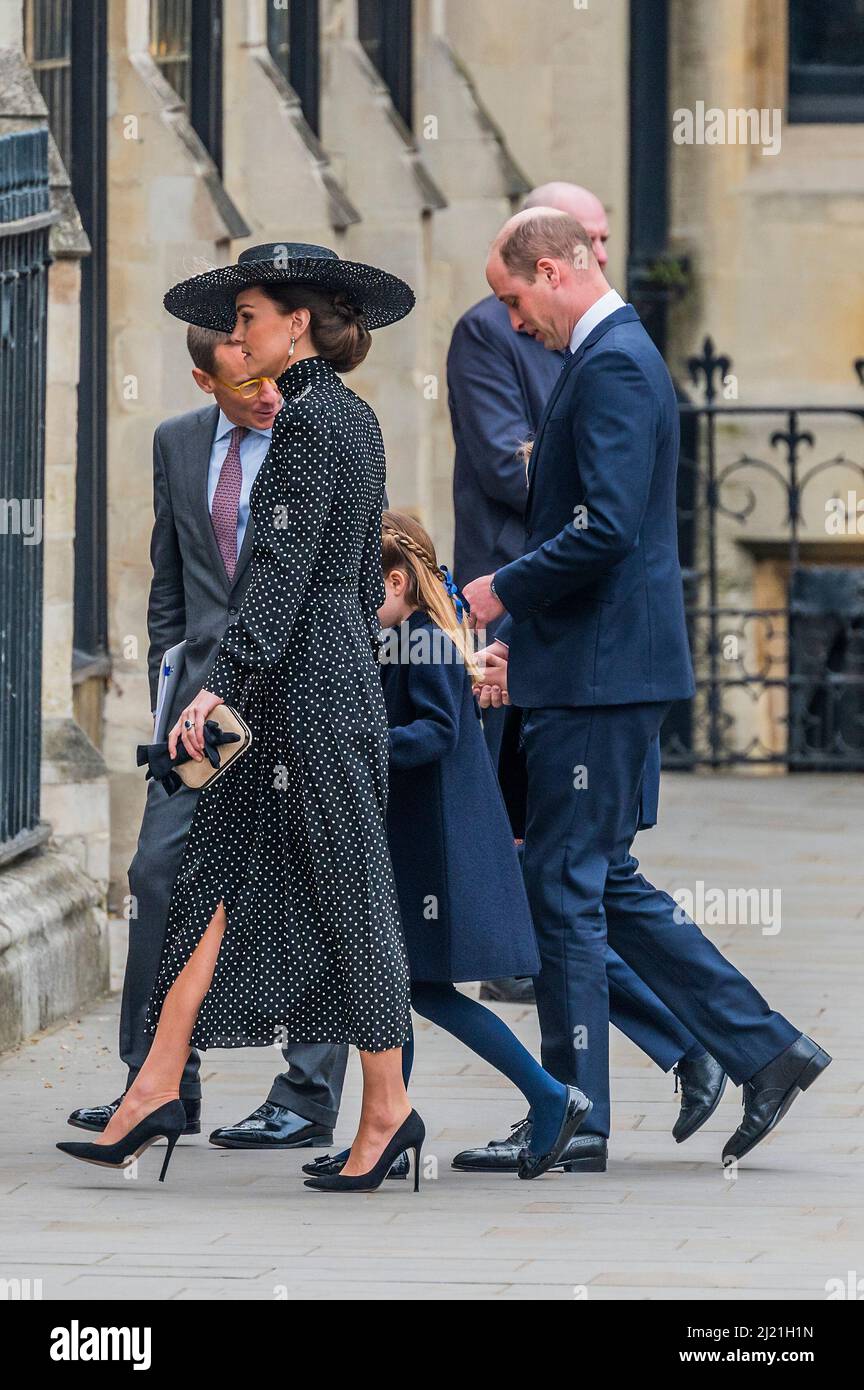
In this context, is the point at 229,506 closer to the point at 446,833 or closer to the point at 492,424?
the point at 446,833

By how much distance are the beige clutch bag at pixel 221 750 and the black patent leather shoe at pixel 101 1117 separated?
984 millimetres

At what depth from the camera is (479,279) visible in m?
13.7

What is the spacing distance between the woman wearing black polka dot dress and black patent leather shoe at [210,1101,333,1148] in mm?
571

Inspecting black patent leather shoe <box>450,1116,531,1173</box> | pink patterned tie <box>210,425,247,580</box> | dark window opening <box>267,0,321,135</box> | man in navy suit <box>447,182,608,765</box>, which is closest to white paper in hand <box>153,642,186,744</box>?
pink patterned tie <box>210,425,247,580</box>

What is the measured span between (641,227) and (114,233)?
5432mm

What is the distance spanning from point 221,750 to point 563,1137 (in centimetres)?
105

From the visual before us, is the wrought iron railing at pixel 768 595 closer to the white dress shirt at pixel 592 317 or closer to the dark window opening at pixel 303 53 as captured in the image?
the dark window opening at pixel 303 53

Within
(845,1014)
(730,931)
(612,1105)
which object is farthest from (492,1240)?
(730,931)

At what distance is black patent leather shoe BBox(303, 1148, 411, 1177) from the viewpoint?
5.91m

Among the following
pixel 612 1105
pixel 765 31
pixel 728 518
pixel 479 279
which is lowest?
pixel 612 1105

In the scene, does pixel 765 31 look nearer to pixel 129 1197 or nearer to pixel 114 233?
pixel 114 233

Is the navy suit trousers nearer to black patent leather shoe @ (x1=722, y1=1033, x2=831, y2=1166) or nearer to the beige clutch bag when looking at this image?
black patent leather shoe @ (x1=722, y1=1033, x2=831, y2=1166)

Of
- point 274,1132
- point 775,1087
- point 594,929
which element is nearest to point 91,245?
point 274,1132
